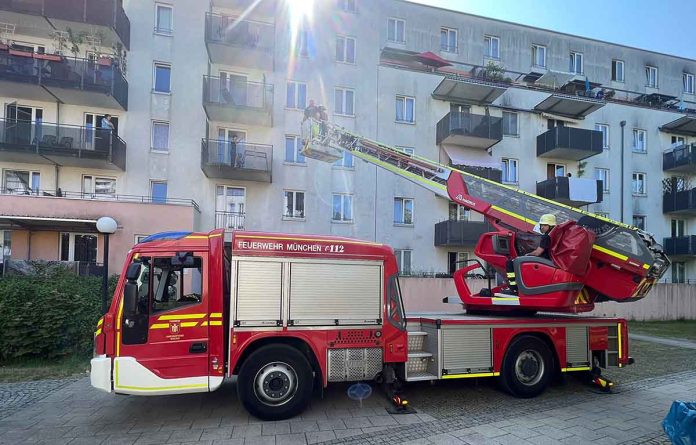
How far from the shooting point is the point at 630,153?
25.7 meters

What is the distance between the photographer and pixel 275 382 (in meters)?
5.82

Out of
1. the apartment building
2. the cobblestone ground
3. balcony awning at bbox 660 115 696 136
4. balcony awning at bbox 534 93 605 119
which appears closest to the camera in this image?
the cobblestone ground

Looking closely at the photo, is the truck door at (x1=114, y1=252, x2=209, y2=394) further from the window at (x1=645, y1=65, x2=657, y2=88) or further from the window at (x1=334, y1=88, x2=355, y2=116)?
the window at (x1=645, y1=65, x2=657, y2=88)

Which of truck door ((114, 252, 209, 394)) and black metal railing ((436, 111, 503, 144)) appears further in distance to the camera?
black metal railing ((436, 111, 503, 144))

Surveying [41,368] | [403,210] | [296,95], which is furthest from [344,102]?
[41,368]

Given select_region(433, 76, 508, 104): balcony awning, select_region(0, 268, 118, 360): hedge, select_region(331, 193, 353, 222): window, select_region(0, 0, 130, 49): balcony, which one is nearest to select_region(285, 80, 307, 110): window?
select_region(331, 193, 353, 222): window

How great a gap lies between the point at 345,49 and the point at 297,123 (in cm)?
488

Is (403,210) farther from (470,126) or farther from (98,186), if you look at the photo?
(98,186)

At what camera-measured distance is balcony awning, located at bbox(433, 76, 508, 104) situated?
69.7 feet

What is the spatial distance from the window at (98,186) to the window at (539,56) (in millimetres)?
25201

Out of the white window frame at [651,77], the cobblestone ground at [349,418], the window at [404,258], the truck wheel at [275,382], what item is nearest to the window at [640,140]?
the white window frame at [651,77]

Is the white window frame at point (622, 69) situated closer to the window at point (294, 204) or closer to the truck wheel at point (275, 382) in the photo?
the window at point (294, 204)

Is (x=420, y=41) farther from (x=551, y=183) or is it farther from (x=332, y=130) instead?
(x=332, y=130)

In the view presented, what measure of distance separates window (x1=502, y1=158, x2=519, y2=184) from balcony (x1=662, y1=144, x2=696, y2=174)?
36.3ft
